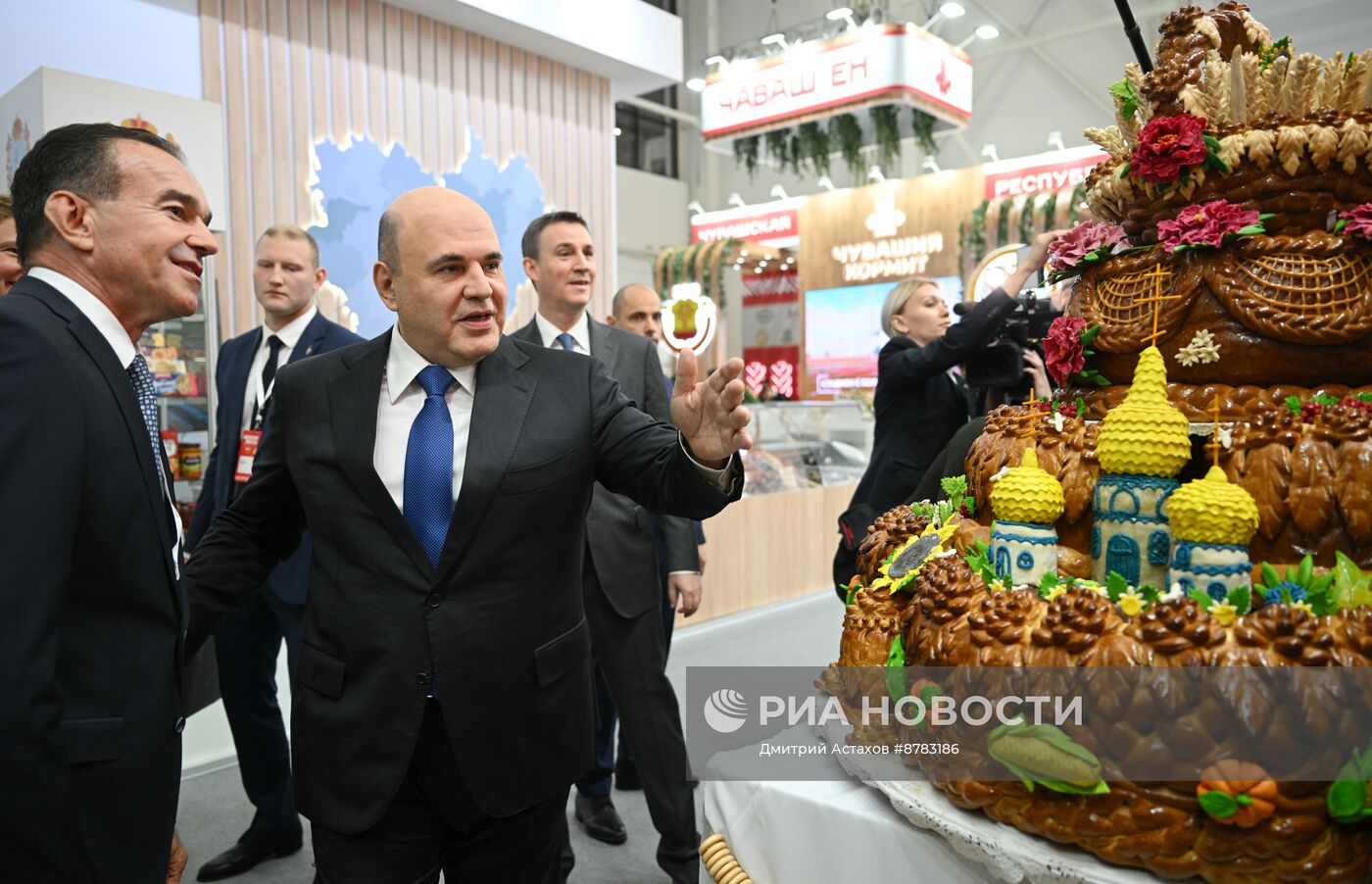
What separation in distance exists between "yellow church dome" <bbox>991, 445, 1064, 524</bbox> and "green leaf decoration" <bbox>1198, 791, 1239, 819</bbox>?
1.40ft

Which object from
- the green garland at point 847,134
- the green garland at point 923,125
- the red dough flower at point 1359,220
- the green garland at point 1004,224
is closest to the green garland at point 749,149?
the green garland at point 847,134

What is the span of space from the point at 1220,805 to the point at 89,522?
1.42 m

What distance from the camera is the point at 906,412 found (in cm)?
293

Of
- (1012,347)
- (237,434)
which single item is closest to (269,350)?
(237,434)

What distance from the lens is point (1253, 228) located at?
4.44ft

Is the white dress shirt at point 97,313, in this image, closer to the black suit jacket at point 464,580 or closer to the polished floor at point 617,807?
the black suit jacket at point 464,580

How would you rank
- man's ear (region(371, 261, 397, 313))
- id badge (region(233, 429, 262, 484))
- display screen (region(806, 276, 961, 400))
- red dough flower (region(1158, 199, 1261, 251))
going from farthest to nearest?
display screen (region(806, 276, 961, 400)), id badge (region(233, 429, 262, 484)), man's ear (region(371, 261, 397, 313)), red dough flower (region(1158, 199, 1261, 251))

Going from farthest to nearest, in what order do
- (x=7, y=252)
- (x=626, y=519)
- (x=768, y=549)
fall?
1. (x=768, y=549)
2. (x=626, y=519)
3. (x=7, y=252)

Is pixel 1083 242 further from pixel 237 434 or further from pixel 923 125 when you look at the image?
pixel 923 125

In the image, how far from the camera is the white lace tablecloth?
1.14m

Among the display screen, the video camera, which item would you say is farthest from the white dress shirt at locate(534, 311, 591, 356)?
the display screen

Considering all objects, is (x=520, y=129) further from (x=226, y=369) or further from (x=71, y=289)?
(x=71, y=289)

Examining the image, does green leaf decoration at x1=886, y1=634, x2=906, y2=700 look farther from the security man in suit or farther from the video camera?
the video camera

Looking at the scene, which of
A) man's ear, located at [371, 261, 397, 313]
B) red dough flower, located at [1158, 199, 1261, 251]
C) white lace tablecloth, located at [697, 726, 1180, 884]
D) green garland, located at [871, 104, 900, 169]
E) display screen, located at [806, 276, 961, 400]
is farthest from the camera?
display screen, located at [806, 276, 961, 400]
